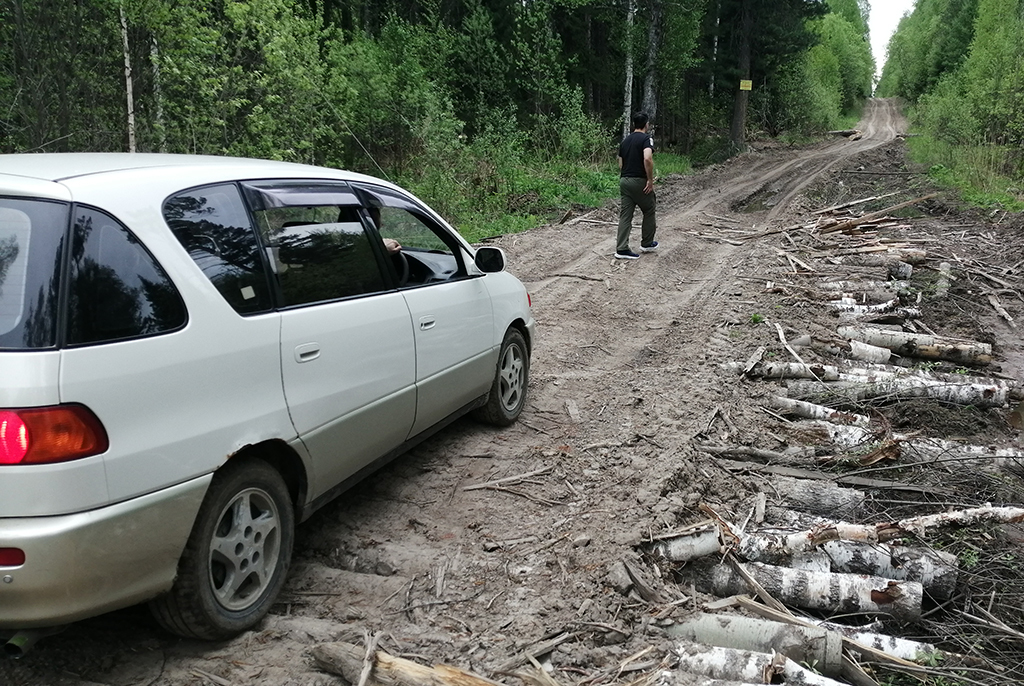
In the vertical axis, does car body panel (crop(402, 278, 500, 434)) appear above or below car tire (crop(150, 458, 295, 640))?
above

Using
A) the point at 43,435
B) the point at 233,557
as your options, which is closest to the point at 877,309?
the point at 233,557

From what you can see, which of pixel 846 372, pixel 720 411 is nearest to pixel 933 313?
pixel 846 372

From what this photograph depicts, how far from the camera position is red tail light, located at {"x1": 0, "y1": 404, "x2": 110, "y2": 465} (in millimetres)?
2346

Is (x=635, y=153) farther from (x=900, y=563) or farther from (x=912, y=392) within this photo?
(x=900, y=563)

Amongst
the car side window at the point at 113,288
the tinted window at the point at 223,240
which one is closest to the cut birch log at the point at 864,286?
the tinted window at the point at 223,240

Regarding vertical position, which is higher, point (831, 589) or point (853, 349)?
point (853, 349)

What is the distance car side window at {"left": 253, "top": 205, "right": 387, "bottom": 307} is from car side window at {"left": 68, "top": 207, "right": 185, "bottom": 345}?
64 centimetres

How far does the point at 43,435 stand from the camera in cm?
236

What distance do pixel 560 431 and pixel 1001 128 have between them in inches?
865

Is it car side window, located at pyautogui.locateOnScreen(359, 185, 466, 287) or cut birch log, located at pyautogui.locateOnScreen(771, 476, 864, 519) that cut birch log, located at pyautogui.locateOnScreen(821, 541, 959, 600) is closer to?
cut birch log, located at pyautogui.locateOnScreen(771, 476, 864, 519)

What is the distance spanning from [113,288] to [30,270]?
254 millimetres

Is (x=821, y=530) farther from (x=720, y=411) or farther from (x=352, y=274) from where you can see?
(x=352, y=274)

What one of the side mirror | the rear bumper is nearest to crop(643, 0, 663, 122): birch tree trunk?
the side mirror

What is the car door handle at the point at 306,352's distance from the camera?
3320 mm
